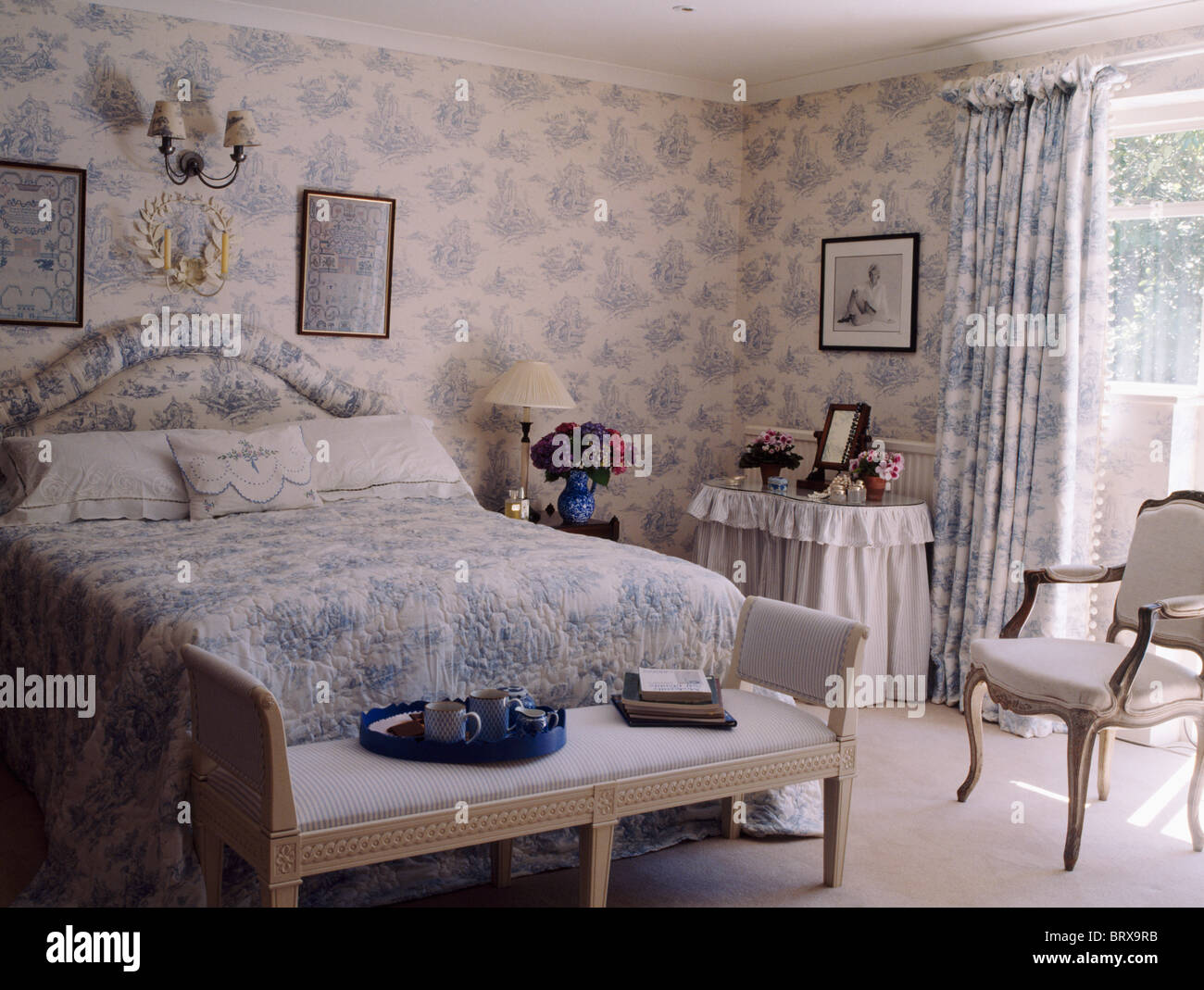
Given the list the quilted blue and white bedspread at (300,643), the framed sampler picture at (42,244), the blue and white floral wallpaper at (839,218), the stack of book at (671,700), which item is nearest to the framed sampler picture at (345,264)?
the framed sampler picture at (42,244)

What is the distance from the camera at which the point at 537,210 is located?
5.22 m

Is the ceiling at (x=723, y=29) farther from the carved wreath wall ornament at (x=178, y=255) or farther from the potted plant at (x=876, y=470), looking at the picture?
the potted plant at (x=876, y=470)

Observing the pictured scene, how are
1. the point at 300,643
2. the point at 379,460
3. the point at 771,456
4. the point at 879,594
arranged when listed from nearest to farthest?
the point at 300,643
the point at 379,460
the point at 879,594
the point at 771,456

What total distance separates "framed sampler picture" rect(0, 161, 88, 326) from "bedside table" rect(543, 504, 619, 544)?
6.79 ft

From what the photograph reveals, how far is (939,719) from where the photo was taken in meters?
4.43

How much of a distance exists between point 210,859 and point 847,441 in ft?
11.2

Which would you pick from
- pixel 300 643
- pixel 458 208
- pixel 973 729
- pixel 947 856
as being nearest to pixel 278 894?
pixel 300 643

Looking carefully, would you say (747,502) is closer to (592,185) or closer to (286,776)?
(592,185)

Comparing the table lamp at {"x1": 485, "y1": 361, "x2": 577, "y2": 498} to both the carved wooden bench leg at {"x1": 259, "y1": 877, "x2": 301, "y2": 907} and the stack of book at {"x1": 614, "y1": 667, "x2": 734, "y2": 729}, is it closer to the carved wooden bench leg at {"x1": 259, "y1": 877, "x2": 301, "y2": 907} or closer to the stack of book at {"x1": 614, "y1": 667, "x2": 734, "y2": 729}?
the stack of book at {"x1": 614, "y1": 667, "x2": 734, "y2": 729}

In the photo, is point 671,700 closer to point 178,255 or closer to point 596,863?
point 596,863

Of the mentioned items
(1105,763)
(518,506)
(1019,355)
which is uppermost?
(1019,355)

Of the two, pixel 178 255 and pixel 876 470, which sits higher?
pixel 178 255

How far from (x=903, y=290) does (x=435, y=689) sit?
122 inches
